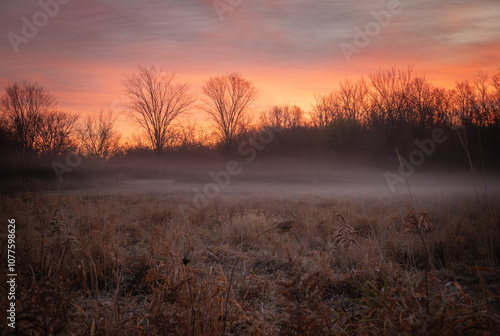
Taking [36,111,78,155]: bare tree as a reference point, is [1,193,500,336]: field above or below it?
below

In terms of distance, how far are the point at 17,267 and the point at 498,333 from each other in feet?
15.9

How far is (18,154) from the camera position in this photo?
21484 mm

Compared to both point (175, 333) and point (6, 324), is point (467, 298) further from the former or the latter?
point (6, 324)

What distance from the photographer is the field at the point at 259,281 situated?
1.86 m

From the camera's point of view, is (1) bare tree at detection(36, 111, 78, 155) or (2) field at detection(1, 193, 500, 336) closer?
(2) field at detection(1, 193, 500, 336)

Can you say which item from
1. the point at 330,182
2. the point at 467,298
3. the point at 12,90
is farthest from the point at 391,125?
the point at 12,90

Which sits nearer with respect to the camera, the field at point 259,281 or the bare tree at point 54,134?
the field at point 259,281

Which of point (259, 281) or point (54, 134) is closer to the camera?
point (259, 281)

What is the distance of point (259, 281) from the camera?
3.45 metres

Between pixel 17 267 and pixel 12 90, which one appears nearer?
pixel 17 267

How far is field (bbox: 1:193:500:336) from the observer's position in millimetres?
1859

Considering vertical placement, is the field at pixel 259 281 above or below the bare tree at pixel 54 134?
below

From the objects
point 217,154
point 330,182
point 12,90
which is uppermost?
point 12,90

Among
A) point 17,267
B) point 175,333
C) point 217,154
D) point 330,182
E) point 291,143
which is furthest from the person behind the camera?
point 217,154
